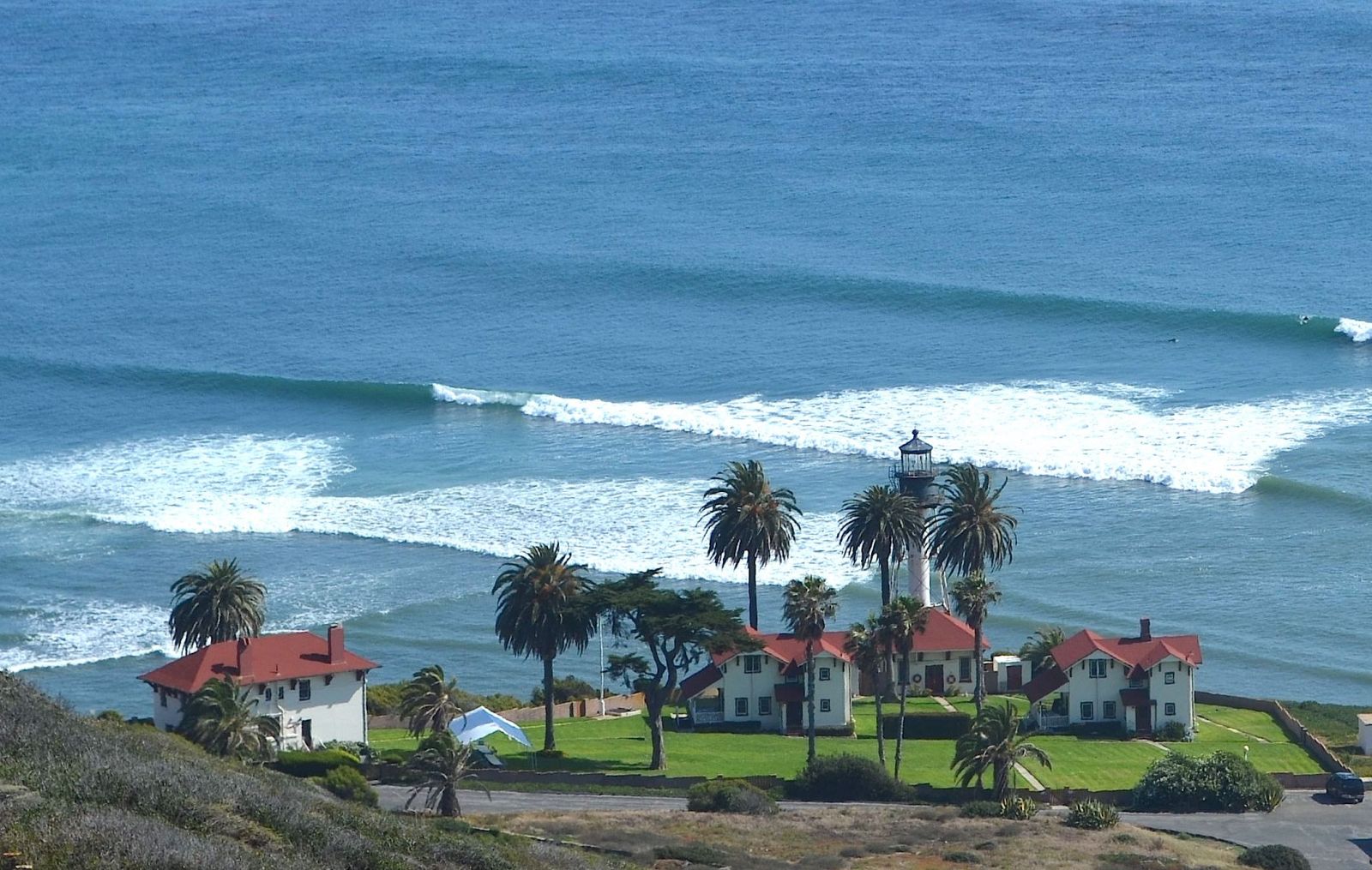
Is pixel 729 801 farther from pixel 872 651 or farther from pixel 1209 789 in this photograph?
pixel 1209 789

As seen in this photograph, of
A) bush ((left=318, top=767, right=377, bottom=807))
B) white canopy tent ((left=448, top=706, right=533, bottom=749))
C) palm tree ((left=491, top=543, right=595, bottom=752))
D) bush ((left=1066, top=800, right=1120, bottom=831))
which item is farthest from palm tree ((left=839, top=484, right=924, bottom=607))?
bush ((left=318, top=767, right=377, bottom=807))

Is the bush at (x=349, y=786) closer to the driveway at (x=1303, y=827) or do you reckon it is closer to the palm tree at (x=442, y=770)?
the palm tree at (x=442, y=770)

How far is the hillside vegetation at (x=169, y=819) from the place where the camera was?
40156mm

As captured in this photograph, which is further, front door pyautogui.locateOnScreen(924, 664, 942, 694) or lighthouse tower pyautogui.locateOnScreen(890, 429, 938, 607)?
lighthouse tower pyautogui.locateOnScreen(890, 429, 938, 607)

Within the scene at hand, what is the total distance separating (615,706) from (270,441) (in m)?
39.8

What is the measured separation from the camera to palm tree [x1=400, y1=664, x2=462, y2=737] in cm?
6950

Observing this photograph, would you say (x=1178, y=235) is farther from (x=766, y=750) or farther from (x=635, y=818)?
(x=635, y=818)

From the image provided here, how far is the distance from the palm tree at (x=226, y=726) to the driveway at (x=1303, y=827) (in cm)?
2471

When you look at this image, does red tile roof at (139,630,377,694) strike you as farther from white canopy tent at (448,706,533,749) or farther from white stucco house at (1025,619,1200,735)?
white stucco house at (1025,619,1200,735)

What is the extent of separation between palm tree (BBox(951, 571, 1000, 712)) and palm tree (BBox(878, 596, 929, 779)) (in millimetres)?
2751

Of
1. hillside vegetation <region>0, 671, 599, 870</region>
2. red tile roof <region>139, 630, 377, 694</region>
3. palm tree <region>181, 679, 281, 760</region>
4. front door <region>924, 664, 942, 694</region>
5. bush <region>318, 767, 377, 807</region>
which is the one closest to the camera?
hillside vegetation <region>0, 671, 599, 870</region>

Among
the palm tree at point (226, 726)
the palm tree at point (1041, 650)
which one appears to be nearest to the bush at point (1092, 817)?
the palm tree at point (1041, 650)

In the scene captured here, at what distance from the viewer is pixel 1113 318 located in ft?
424

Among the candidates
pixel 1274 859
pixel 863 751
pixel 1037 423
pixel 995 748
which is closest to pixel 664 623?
pixel 863 751
